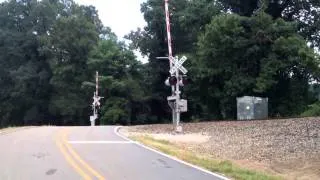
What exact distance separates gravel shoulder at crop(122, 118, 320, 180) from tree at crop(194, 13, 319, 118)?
50.4 feet

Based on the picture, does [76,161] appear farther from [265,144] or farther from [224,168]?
[265,144]

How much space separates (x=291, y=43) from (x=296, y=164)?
29.3 meters

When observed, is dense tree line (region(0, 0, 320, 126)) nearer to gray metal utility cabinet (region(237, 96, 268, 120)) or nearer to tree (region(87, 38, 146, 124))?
tree (region(87, 38, 146, 124))

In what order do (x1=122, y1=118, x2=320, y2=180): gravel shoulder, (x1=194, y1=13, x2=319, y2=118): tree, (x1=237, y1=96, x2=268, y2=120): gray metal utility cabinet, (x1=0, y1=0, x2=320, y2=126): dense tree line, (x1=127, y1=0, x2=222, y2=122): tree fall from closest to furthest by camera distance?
(x1=122, y1=118, x2=320, y2=180): gravel shoulder
(x1=237, y1=96, x2=268, y2=120): gray metal utility cabinet
(x1=194, y1=13, x2=319, y2=118): tree
(x1=0, y1=0, x2=320, y2=126): dense tree line
(x1=127, y1=0, x2=222, y2=122): tree

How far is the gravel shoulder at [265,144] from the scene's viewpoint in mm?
18281

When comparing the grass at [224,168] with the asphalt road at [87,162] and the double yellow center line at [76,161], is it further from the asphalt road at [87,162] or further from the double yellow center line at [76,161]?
the double yellow center line at [76,161]

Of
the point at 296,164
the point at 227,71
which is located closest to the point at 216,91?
the point at 227,71

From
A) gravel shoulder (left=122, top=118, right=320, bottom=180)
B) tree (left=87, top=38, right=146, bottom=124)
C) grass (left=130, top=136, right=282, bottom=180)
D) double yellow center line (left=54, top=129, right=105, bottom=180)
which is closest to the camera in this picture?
double yellow center line (left=54, top=129, right=105, bottom=180)

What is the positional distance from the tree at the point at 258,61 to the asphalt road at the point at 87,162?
82.1ft

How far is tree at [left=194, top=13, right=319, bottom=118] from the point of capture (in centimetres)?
4694

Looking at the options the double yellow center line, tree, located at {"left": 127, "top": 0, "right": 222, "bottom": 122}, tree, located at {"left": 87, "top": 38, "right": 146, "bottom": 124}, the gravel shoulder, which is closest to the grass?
the gravel shoulder

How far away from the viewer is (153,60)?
7381cm

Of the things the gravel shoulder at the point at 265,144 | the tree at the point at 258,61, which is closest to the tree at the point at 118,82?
the tree at the point at 258,61

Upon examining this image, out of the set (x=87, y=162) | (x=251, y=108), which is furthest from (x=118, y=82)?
(x=87, y=162)
